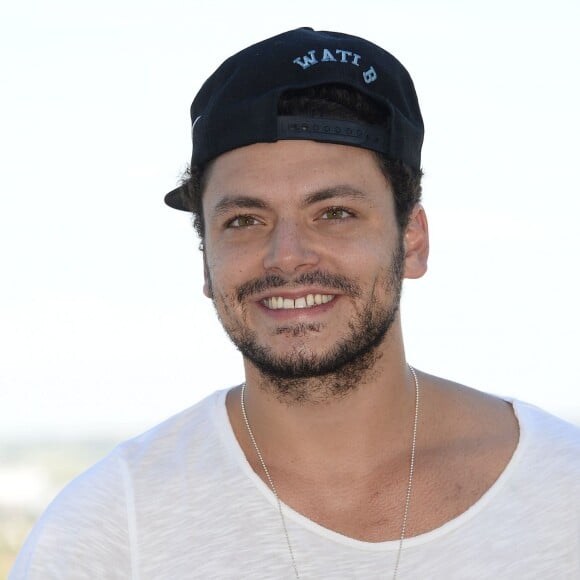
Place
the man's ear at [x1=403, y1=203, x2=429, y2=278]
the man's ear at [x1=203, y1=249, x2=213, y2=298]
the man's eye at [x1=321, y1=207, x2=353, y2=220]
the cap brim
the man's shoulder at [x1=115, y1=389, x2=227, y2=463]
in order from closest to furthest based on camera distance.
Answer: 1. the man's eye at [x1=321, y1=207, x2=353, y2=220]
2. the man's shoulder at [x1=115, y1=389, x2=227, y2=463]
3. the man's ear at [x1=203, y1=249, x2=213, y2=298]
4. the man's ear at [x1=403, y1=203, x2=429, y2=278]
5. the cap brim

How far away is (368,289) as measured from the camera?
3.88 metres

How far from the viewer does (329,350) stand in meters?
3.85

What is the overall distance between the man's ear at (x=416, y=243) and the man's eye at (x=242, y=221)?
2.17 feet

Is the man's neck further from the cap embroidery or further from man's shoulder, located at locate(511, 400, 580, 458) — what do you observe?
the cap embroidery

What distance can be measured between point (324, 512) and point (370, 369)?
539mm

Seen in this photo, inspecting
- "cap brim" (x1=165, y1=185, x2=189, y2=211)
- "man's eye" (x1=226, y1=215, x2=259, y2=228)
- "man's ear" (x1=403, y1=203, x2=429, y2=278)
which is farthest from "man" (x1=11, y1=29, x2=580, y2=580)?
"cap brim" (x1=165, y1=185, x2=189, y2=211)

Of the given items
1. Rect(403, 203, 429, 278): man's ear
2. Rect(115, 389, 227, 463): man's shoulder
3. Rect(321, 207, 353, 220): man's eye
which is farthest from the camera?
Rect(403, 203, 429, 278): man's ear

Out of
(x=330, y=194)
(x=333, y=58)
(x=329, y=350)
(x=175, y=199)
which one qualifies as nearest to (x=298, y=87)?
(x=333, y=58)

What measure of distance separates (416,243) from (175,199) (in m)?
1.13

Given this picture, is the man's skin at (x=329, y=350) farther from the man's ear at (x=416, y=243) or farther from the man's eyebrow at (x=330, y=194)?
the man's ear at (x=416, y=243)

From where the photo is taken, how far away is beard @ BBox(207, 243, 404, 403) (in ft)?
12.5

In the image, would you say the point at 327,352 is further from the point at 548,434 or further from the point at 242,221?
the point at 548,434

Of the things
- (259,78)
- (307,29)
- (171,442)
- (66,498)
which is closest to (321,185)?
(259,78)

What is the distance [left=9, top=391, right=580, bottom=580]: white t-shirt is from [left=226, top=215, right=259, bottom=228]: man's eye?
0.83 m
